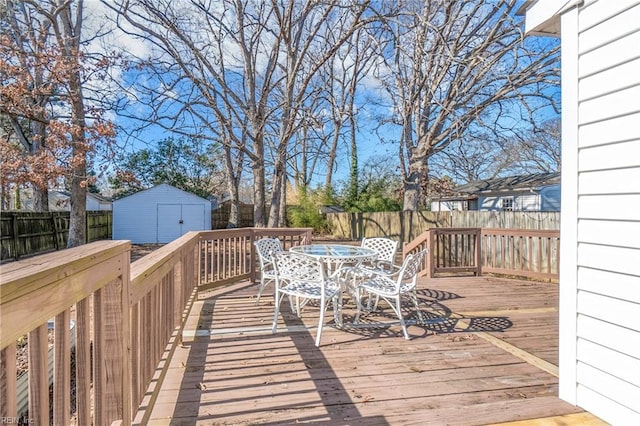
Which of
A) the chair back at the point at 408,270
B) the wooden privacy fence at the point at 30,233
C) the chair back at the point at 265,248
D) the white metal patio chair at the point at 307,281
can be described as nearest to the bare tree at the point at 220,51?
the chair back at the point at 265,248

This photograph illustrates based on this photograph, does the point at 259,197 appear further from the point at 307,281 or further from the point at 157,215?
the point at 157,215

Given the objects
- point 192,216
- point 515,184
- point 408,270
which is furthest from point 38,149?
point 515,184

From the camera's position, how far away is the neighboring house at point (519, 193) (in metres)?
13.2

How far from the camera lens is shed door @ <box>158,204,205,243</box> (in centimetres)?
1689

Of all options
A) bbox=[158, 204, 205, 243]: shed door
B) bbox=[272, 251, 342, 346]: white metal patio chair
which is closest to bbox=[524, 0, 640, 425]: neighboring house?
bbox=[272, 251, 342, 346]: white metal patio chair

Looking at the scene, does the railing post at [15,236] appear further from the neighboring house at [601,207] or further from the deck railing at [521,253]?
the neighboring house at [601,207]

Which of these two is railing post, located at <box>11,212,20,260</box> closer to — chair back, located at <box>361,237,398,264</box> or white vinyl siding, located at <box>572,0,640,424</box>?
chair back, located at <box>361,237,398,264</box>

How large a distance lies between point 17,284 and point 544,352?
359 cm

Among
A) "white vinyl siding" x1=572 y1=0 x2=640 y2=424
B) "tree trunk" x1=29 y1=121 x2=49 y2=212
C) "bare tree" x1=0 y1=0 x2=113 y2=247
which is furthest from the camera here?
"tree trunk" x1=29 y1=121 x2=49 y2=212

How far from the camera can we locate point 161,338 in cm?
238

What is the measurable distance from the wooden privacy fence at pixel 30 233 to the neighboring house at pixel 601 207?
11479mm

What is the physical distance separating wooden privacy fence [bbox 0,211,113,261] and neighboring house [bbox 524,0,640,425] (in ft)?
37.7

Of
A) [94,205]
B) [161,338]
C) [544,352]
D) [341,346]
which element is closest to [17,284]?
[161,338]

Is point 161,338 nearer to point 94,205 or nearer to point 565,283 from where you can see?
point 565,283
